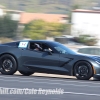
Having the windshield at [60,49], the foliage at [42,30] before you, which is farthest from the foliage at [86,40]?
the windshield at [60,49]

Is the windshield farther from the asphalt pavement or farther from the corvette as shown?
the asphalt pavement

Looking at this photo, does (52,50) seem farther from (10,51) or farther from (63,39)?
(63,39)

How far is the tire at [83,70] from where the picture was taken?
13.4 metres

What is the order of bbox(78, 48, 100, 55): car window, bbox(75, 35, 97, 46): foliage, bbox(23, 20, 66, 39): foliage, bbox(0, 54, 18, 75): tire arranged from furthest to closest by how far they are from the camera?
bbox(23, 20, 66, 39): foliage, bbox(75, 35, 97, 46): foliage, bbox(78, 48, 100, 55): car window, bbox(0, 54, 18, 75): tire

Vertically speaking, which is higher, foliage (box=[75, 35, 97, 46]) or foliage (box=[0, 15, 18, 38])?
foliage (box=[0, 15, 18, 38])

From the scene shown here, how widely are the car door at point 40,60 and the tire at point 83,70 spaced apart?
656mm

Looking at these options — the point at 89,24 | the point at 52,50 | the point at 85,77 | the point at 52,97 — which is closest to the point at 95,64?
the point at 85,77

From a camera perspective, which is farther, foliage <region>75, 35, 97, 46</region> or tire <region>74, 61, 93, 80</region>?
foliage <region>75, 35, 97, 46</region>

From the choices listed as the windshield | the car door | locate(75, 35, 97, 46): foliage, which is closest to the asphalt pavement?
the car door

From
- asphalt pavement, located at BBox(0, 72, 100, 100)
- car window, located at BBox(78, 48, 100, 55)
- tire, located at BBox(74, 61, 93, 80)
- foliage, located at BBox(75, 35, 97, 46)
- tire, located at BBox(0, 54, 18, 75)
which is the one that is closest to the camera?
asphalt pavement, located at BBox(0, 72, 100, 100)

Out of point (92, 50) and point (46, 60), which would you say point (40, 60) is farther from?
point (92, 50)

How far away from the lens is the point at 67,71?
1365cm

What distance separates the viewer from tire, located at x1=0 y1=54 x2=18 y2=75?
14.2 meters

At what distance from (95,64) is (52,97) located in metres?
4.70
